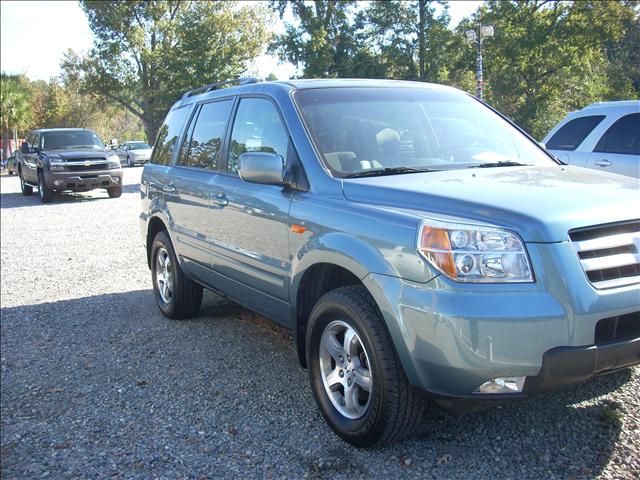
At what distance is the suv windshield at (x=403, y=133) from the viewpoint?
146 inches

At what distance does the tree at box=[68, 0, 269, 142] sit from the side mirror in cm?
4212

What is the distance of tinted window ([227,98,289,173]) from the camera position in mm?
3998

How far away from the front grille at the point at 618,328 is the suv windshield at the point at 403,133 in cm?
132

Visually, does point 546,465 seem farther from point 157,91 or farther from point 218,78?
point 157,91

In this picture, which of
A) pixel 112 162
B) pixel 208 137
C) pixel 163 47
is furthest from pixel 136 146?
pixel 208 137

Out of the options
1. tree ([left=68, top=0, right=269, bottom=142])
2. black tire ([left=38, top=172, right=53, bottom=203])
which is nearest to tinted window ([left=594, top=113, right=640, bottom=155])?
black tire ([left=38, top=172, right=53, bottom=203])

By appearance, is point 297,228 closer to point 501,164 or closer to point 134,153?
point 501,164

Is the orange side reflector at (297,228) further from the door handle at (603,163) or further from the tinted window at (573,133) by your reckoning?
the tinted window at (573,133)

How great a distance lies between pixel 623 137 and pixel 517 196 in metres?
4.82

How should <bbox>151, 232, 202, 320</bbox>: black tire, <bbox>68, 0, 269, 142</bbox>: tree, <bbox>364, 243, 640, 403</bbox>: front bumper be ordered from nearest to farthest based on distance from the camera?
<bbox>364, 243, 640, 403</bbox>: front bumper, <bbox>151, 232, 202, 320</bbox>: black tire, <bbox>68, 0, 269, 142</bbox>: tree

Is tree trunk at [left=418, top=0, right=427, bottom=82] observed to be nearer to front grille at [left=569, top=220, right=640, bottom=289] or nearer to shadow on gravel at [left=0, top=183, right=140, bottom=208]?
shadow on gravel at [left=0, top=183, right=140, bottom=208]

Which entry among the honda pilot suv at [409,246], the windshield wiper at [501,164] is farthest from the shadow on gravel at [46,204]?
the windshield wiper at [501,164]

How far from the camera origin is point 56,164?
1650cm

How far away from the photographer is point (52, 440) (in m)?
3.68
